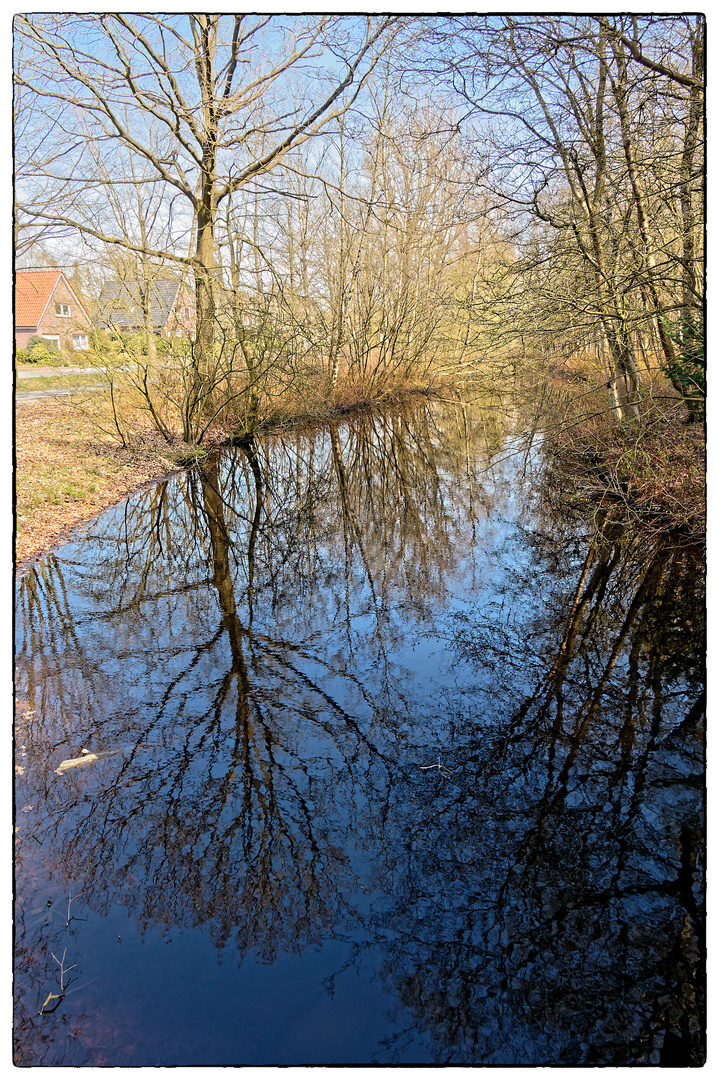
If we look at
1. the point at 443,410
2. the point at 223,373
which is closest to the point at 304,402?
the point at 223,373

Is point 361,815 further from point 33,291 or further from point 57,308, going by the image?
point 57,308

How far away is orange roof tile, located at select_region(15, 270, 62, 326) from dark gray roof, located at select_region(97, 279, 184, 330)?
6.23 feet

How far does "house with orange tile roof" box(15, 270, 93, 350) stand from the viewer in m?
7.73

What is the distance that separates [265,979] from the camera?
9.78ft

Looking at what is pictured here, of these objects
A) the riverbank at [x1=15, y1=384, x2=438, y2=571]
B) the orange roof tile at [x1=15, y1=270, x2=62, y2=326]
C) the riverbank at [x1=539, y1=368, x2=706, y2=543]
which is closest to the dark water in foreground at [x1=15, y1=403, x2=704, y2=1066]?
the riverbank at [x1=539, y1=368, x2=706, y2=543]

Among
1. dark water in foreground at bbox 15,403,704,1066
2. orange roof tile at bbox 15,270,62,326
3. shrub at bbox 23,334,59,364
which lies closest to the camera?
dark water in foreground at bbox 15,403,704,1066

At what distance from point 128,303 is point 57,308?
1.75 metres

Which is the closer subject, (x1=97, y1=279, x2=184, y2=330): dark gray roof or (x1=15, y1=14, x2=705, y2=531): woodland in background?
(x1=15, y1=14, x2=705, y2=531): woodland in background

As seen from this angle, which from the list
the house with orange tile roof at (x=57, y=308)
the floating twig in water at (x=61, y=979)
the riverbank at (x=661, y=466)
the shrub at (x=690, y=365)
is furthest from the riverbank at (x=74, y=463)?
the shrub at (x=690, y=365)

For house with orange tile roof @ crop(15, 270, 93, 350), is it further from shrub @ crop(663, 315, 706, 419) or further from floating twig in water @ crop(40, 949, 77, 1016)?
shrub @ crop(663, 315, 706, 419)

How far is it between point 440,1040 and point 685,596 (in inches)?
230

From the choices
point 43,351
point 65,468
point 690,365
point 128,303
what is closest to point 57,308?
point 43,351

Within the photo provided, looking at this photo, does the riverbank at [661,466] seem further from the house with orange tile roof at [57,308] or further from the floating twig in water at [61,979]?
A: the floating twig in water at [61,979]

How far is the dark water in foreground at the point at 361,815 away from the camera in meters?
2.83
